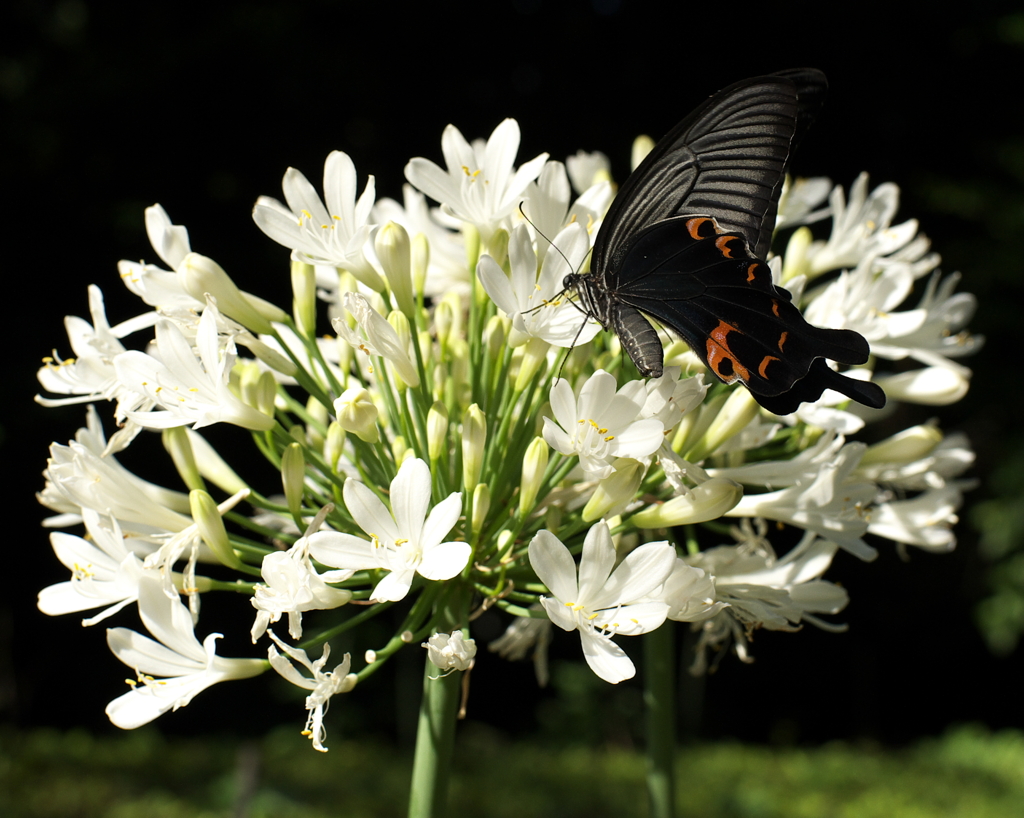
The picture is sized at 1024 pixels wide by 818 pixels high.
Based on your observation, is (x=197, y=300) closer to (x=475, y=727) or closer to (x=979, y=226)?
(x=475, y=727)

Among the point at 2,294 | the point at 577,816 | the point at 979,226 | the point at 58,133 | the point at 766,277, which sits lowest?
the point at 577,816

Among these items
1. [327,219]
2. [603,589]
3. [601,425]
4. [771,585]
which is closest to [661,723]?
[771,585]

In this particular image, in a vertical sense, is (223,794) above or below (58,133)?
below

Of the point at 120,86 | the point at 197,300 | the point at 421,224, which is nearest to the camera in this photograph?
the point at 197,300

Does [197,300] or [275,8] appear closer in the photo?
[197,300]

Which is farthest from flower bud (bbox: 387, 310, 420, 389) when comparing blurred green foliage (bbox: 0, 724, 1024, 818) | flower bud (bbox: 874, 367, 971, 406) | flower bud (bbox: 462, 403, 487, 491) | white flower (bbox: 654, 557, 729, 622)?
blurred green foliage (bbox: 0, 724, 1024, 818)

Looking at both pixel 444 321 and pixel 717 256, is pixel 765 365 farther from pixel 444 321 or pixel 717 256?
pixel 444 321

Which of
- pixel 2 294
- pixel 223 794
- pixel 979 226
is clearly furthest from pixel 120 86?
pixel 979 226
